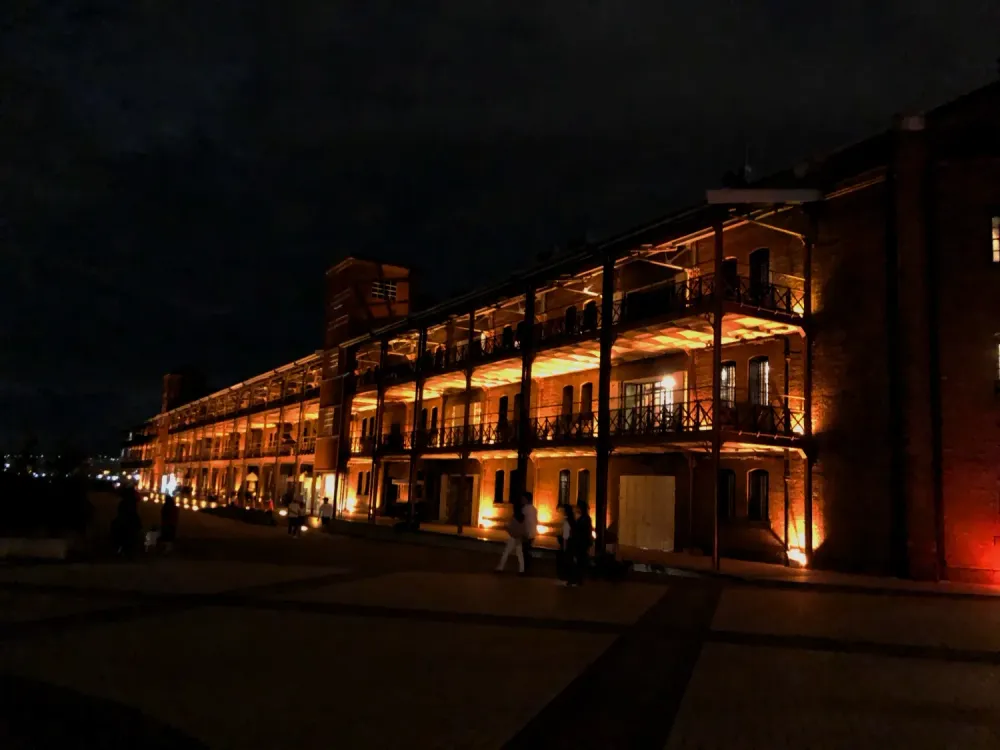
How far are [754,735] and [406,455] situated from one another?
1140 inches

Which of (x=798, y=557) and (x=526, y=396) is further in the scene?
(x=526, y=396)

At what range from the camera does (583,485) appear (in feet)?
89.2

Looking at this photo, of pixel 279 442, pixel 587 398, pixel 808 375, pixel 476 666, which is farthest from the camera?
pixel 279 442

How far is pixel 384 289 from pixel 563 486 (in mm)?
19908

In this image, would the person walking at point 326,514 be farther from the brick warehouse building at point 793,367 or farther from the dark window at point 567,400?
the dark window at point 567,400

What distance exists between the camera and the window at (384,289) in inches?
1710

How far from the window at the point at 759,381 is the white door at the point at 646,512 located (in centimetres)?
363

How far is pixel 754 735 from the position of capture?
5949mm

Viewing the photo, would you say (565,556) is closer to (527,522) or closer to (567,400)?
(527,522)

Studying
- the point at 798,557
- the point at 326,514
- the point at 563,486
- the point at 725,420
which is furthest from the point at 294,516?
the point at 798,557

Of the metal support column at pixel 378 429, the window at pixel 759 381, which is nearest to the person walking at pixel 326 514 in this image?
the metal support column at pixel 378 429

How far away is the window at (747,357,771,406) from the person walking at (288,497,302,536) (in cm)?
1512

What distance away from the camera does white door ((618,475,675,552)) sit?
925 inches

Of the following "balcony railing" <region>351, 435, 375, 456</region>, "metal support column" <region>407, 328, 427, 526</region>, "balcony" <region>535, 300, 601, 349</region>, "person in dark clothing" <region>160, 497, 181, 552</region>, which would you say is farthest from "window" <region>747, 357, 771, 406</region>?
"balcony railing" <region>351, 435, 375, 456</region>
